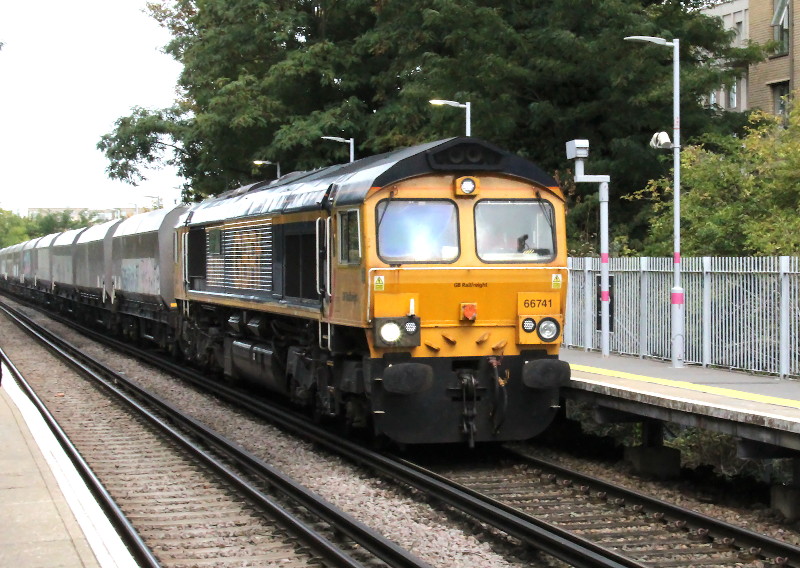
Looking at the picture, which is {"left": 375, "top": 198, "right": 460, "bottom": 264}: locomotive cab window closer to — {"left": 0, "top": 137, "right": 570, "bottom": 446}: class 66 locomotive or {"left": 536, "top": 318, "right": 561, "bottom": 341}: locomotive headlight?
{"left": 0, "top": 137, "right": 570, "bottom": 446}: class 66 locomotive

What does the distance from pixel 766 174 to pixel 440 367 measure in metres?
10.9

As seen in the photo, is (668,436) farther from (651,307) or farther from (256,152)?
(256,152)

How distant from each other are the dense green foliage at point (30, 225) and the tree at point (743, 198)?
12334cm

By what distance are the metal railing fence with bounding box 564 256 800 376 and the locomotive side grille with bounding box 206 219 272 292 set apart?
6375 mm

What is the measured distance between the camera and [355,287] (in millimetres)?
12062

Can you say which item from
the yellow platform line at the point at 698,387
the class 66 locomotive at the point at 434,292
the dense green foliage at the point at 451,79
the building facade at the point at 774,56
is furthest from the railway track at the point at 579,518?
the building facade at the point at 774,56

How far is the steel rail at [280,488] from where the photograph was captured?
8562 mm

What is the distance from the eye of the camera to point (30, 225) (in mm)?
156750

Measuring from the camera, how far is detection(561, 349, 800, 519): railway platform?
997cm

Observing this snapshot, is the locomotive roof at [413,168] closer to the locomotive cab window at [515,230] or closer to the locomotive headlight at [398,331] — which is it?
the locomotive cab window at [515,230]

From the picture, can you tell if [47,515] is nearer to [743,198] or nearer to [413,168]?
[413,168]

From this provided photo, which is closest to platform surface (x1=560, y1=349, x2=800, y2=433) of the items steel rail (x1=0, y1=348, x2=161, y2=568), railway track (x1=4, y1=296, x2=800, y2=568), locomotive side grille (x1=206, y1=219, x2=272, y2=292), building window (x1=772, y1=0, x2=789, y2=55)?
railway track (x1=4, y1=296, x2=800, y2=568)

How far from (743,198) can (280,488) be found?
12.8 meters

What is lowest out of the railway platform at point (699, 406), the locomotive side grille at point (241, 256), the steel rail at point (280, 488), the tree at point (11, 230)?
the steel rail at point (280, 488)
